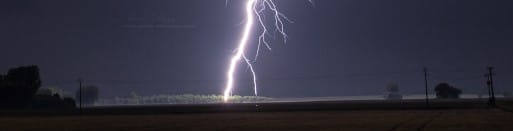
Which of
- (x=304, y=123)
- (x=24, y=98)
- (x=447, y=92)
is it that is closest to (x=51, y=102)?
(x=24, y=98)

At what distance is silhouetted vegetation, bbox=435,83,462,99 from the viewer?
16850 cm

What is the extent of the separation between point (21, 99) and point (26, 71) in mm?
16952

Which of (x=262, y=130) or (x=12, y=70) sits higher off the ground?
(x=12, y=70)

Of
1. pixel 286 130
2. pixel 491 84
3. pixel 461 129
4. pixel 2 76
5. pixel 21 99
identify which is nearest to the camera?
pixel 461 129

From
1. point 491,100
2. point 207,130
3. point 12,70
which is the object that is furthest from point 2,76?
point 207,130

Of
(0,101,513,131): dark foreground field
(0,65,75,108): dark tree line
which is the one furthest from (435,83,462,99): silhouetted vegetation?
(0,101,513,131): dark foreground field

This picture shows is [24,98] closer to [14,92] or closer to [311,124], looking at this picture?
[14,92]

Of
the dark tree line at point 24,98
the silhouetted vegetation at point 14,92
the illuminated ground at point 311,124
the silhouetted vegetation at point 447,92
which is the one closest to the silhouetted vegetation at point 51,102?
the dark tree line at point 24,98

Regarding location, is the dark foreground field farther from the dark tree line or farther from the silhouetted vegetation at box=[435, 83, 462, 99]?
the silhouetted vegetation at box=[435, 83, 462, 99]

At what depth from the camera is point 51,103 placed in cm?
10431

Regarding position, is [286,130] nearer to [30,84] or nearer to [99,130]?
[99,130]

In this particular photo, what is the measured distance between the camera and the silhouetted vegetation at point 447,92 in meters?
168

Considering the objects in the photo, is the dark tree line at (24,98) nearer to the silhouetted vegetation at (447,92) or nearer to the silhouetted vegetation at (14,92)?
the silhouetted vegetation at (14,92)

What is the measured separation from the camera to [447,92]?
16900 cm
